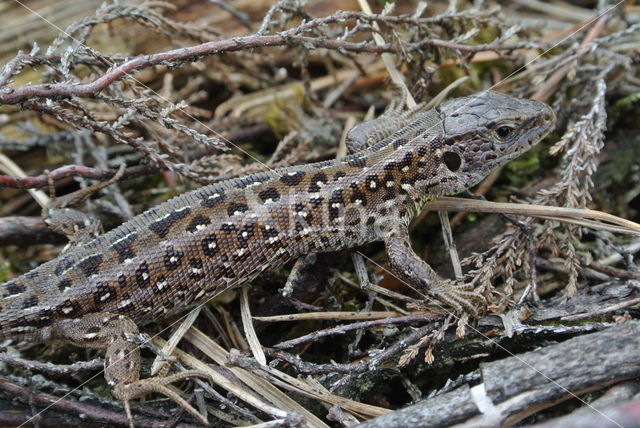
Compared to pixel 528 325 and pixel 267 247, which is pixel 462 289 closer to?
pixel 528 325

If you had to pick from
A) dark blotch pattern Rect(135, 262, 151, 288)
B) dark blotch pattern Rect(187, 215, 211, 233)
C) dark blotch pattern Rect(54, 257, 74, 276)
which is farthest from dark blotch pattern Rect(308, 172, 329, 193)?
dark blotch pattern Rect(54, 257, 74, 276)

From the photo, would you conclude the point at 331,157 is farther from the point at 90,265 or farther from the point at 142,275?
the point at 90,265

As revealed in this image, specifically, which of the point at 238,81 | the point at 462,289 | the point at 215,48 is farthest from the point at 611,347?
the point at 238,81

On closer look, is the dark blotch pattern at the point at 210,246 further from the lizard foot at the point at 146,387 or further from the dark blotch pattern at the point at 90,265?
the lizard foot at the point at 146,387

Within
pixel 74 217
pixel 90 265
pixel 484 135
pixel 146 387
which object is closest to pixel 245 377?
pixel 146 387

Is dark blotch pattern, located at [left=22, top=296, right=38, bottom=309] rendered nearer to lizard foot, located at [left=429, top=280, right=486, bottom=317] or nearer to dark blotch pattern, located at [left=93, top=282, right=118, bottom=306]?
dark blotch pattern, located at [left=93, top=282, right=118, bottom=306]

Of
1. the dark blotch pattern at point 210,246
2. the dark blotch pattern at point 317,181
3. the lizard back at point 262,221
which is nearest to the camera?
the lizard back at point 262,221

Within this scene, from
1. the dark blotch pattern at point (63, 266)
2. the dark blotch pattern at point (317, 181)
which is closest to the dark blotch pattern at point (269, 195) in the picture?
the dark blotch pattern at point (317, 181)
